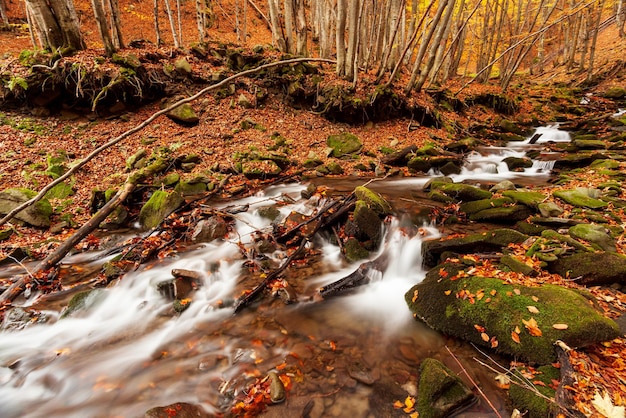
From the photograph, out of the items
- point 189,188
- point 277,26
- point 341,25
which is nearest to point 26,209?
point 189,188

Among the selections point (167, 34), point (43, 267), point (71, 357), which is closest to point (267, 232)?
point (71, 357)

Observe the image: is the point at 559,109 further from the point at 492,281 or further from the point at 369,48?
the point at 492,281

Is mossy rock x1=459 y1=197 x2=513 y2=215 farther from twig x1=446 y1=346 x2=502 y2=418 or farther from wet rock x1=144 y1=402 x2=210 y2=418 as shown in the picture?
wet rock x1=144 y1=402 x2=210 y2=418

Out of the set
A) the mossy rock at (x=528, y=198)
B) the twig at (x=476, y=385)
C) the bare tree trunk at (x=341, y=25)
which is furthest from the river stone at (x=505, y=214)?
the bare tree trunk at (x=341, y=25)

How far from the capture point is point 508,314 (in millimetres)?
3311

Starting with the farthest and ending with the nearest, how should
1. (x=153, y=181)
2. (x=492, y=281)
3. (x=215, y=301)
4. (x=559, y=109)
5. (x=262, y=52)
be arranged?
1. (x=559, y=109)
2. (x=262, y=52)
3. (x=153, y=181)
4. (x=215, y=301)
5. (x=492, y=281)

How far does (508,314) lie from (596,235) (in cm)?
244

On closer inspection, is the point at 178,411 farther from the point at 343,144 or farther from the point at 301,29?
the point at 301,29

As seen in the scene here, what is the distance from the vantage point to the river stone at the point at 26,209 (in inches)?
274

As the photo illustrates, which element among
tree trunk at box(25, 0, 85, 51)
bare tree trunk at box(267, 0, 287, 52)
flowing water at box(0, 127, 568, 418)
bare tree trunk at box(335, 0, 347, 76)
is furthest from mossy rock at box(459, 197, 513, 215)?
tree trunk at box(25, 0, 85, 51)

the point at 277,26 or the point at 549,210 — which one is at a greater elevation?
the point at 277,26

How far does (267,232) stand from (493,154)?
10789 mm

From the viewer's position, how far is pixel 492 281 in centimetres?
373

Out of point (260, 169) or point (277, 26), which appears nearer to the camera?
point (260, 169)
